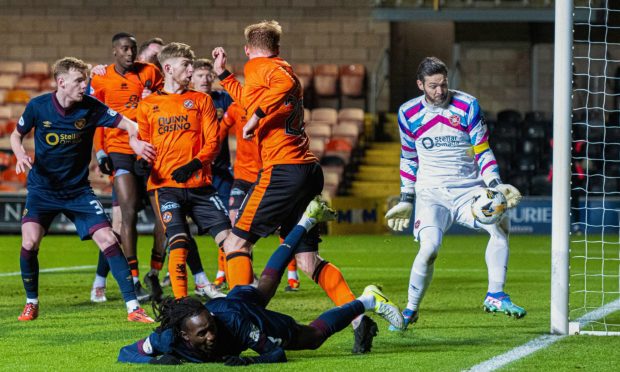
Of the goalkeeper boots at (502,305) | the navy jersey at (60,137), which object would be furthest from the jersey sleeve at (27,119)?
the goalkeeper boots at (502,305)

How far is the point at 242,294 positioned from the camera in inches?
247

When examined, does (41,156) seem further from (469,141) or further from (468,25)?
(468,25)

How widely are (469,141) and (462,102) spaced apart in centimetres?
29

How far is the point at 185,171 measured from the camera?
320 inches

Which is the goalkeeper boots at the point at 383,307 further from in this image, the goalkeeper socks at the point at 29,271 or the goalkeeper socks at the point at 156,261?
A: the goalkeeper socks at the point at 156,261

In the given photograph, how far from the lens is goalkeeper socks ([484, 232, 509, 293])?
7.85 m

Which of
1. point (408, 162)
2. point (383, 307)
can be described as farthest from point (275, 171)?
point (408, 162)

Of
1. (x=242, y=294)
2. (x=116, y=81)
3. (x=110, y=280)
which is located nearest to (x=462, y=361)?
(x=242, y=294)

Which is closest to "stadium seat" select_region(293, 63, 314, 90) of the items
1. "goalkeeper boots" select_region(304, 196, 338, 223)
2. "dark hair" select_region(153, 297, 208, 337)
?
"goalkeeper boots" select_region(304, 196, 338, 223)

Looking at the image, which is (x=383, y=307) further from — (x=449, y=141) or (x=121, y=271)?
(x=121, y=271)

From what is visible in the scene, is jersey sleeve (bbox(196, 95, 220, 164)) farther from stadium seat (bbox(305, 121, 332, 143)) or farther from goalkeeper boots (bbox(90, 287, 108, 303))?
stadium seat (bbox(305, 121, 332, 143))

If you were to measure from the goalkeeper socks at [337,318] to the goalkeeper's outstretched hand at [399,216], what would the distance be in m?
1.53

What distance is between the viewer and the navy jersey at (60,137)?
27.6ft

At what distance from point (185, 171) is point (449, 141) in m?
1.86
